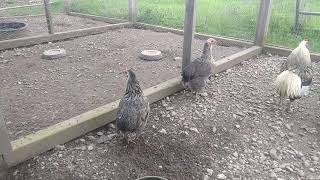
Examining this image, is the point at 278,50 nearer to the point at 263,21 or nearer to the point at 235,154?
the point at 263,21

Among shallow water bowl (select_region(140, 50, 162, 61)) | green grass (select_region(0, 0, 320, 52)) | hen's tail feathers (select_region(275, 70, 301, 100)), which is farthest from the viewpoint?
green grass (select_region(0, 0, 320, 52))

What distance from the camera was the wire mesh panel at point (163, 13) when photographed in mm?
6918

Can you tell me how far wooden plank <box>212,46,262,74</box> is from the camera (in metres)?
4.66

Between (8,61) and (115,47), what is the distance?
1.76 meters

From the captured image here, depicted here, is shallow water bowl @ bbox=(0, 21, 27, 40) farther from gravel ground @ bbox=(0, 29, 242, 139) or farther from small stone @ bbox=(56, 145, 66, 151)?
small stone @ bbox=(56, 145, 66, 151)

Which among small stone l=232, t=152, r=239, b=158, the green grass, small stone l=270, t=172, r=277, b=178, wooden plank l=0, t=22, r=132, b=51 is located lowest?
small stone l=270, t=172, r=277, b=178

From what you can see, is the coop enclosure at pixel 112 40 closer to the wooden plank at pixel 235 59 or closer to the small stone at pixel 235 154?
the wooden plank at pixel 235 59

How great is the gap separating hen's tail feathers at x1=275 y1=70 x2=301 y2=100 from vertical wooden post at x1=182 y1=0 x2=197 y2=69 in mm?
1184

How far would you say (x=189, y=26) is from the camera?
3893 mm

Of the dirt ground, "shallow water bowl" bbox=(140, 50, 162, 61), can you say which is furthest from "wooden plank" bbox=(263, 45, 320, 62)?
the dirt ground

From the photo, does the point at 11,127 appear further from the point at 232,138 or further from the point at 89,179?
the point at 232,138

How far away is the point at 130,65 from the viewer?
4.78m

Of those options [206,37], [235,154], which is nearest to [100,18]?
[206,37]

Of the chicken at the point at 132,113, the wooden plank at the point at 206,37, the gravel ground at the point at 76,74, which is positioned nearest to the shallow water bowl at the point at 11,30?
the gravel ground at the point at 76,74
